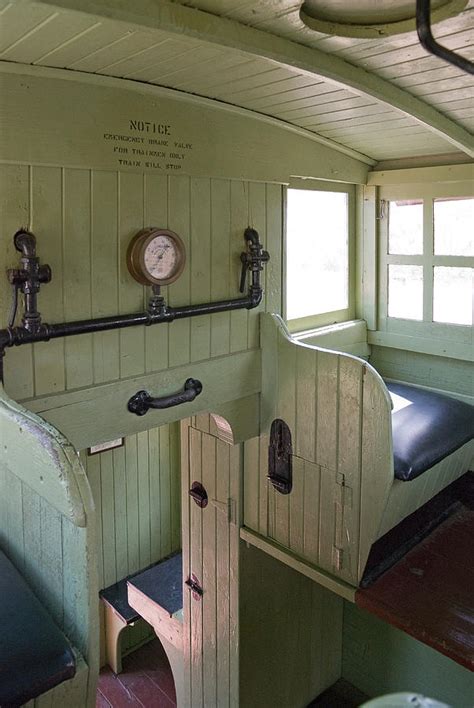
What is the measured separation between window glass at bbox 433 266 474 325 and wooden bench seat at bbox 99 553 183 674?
2015 millimetres

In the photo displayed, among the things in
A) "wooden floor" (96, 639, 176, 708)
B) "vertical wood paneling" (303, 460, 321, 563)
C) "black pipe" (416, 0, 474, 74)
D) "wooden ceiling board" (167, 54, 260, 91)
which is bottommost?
"wooden floor" (96, 639, 176, 708)

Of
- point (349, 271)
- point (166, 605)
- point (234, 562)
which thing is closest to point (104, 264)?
point (234, 562)

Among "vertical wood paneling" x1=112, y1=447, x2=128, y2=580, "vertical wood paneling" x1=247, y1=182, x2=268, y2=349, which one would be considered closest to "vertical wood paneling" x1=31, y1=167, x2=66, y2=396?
"vertical wood paneling" x1=247, y1=182, x2=268, y2=349

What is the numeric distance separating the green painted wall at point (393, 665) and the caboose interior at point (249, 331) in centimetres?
1

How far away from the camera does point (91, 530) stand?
118 centimetres

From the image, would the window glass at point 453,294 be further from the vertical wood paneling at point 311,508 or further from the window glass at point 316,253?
the vertical wood paneling at point 311,508

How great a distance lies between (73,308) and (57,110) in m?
0.56

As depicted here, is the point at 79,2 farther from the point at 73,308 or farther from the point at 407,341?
the point at 407,341

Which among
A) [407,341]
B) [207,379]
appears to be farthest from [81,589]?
[407,341]

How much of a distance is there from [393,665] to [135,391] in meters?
2.10

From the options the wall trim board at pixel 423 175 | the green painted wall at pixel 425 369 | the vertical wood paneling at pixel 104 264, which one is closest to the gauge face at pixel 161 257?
the vertical wood paneling at pixel 104 264

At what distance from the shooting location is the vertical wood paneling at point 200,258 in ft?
6.97

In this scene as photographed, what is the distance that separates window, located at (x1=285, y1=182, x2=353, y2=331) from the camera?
110 inches

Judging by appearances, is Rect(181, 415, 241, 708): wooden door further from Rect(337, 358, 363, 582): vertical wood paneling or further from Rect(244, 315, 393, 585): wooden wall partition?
Rect(337, 358, 363, 582): vertical wood paneling
